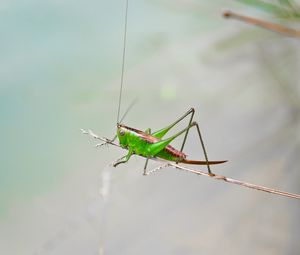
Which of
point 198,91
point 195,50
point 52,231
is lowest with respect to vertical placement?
point 52,231

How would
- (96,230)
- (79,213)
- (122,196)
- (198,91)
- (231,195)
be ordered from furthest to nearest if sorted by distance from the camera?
(198,91)
(231,195)
(122,196)
(79,213)
(96,230)

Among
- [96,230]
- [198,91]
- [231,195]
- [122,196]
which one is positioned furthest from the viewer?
[198,91]

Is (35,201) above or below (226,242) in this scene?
above

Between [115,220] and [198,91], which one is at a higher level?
[198,91]

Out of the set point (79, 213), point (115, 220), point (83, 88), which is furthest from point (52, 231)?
point (83, 88)

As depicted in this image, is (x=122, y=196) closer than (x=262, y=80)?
Yes

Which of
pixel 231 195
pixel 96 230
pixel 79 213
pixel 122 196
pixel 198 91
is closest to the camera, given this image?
pixel 96 230

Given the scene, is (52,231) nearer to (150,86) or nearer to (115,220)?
(115,220)

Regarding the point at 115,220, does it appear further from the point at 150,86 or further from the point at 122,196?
the point at 150,86

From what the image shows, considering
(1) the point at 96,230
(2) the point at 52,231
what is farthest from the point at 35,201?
(1) the point at 96,230
